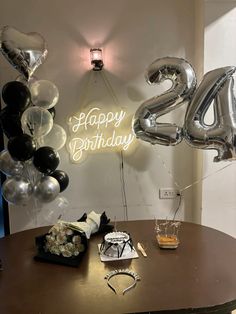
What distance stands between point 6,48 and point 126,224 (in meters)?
1.40

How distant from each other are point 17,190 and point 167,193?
1.34 metres

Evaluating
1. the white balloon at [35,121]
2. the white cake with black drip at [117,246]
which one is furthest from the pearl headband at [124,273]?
the white balloon at [35,121]

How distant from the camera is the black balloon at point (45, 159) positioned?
2.19 metres

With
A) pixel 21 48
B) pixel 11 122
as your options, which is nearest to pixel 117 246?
pixel 11 122

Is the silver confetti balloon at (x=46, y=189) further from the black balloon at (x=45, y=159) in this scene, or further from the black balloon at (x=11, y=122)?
the black balloon at (x=11, y=122)

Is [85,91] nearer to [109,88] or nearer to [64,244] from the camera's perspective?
[109,88]

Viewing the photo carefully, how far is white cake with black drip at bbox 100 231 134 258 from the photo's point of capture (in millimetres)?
1673

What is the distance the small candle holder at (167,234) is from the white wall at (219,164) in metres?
0.73

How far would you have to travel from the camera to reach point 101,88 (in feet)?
8.91

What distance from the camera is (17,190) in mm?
2209

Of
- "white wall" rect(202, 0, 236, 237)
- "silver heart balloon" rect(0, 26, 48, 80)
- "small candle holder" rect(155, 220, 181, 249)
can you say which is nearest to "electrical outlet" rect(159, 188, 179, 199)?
"white wall" rect(202, 0, 236, 237)

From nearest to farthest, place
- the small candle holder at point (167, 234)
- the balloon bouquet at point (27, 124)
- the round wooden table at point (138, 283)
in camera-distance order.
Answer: the round wooden table at point (138, 283)
the small candle holder at point (167, 234)
the balloon bouquet at point (27, 124)

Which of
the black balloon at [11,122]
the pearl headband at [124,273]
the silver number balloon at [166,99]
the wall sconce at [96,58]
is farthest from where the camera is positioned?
the wall sconce at [96,58]

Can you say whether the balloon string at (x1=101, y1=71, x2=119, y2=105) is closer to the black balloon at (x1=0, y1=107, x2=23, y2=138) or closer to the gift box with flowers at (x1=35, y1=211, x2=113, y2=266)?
the black balloon at (x1=0, y1=107, x2=23, y2=138)
